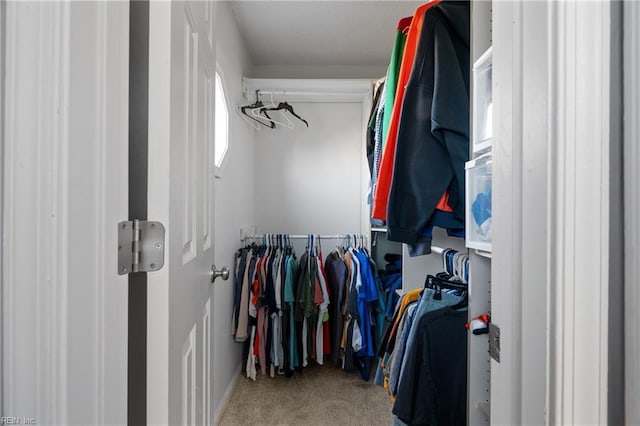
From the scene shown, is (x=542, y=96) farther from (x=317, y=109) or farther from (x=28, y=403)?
(x=317, y=109)

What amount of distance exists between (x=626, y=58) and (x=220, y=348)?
6.70 ft

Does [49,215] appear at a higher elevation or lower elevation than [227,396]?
higher

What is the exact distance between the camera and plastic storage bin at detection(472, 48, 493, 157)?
0.83 metres

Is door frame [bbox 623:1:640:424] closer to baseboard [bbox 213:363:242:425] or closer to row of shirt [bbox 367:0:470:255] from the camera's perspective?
row of shirt [bbox 367:0:470:255]

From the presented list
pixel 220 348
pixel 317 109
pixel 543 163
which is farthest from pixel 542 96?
pixel 317 109

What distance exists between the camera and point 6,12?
0.36m

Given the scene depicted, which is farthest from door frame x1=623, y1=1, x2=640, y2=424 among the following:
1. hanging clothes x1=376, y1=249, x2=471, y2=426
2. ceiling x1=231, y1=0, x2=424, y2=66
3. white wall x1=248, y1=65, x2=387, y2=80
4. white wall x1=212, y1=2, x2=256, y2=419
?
white wall x1=248, y1=65, x2=387, y2=80

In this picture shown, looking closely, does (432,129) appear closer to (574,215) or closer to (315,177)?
(574,215)

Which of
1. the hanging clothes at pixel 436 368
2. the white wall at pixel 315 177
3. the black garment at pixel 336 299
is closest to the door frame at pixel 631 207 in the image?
the hanging clothes at pixel 436 368

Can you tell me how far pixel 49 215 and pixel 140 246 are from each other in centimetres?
14

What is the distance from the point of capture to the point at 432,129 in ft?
3.18

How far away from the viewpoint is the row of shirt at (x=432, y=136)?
0.98 m

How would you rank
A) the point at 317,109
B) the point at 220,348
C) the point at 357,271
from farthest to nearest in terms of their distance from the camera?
the point at 317,109 → the point at 357,271 → the point at 220,348

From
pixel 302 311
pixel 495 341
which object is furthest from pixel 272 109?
pixel 495 341
